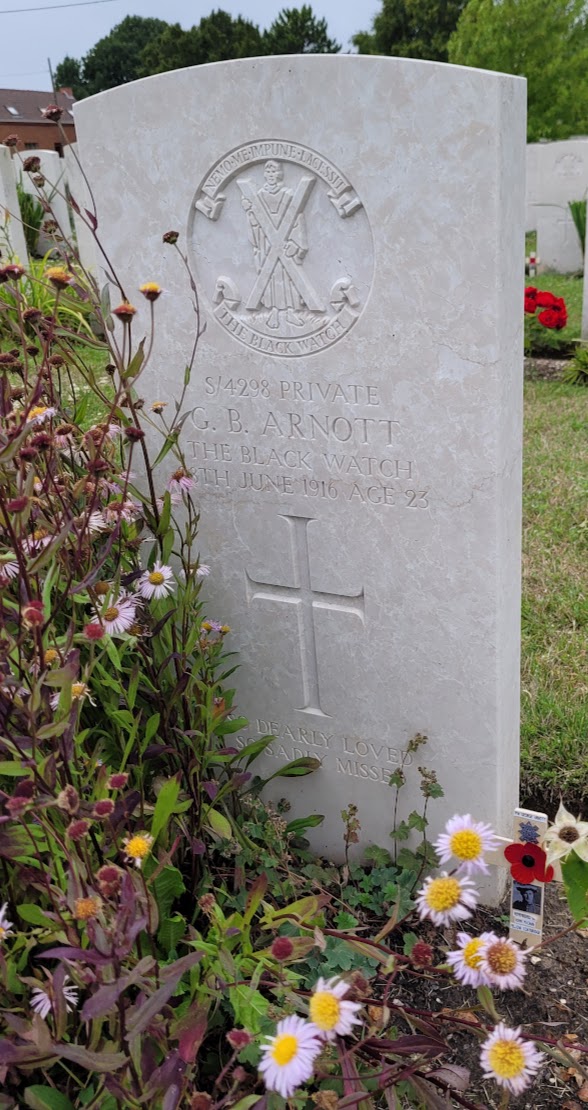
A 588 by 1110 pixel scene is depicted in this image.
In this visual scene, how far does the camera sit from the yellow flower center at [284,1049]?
935mm

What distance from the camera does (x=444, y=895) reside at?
1.06 m

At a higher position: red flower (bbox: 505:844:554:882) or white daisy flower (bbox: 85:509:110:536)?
white daisy flower (bbox: 85:509:110:536)

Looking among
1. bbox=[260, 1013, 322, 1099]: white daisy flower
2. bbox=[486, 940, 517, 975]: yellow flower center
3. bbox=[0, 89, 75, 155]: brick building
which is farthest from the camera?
bbox=[0, 89, 75, 155]: brick building

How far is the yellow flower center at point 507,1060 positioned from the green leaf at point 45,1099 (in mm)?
663

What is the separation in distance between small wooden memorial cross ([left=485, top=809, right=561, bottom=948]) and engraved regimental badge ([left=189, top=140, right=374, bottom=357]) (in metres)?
1.03

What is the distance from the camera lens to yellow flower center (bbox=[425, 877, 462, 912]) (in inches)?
41.6

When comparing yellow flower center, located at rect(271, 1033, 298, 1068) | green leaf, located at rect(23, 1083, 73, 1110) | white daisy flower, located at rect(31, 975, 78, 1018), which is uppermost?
yellow flower center, located at rect(271, 1033, 298, 1068)

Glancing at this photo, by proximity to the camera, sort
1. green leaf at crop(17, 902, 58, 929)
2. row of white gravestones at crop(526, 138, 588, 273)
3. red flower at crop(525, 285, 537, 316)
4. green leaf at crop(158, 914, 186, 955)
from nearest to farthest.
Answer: green leaf at crop(17, 902, 58, 929) → green leaf at crop(158, 914, 186, 955) → red flower at crop(525, 285, 537, 316) → row of white gravestones at crop(526, 138, 588, 273)

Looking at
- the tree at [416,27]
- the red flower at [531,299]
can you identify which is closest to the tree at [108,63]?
the tree at [416,27]

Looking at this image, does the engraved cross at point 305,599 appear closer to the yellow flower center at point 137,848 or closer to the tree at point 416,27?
the yellow flower center at point 137,848

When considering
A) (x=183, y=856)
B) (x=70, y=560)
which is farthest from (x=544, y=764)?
(x=70, y=560)

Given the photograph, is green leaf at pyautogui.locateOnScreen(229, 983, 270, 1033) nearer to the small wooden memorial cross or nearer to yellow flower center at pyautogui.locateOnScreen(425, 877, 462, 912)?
yellow flower center at pyautogui.locateOnScreen(425, 877, 462, 912)

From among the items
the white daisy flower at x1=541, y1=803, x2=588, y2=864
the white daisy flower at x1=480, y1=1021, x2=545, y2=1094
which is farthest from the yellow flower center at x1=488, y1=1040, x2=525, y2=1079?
the white daisy flower at x1=541, y1=803, x2=588, y2=864

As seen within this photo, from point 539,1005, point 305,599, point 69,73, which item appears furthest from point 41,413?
point 69,73
